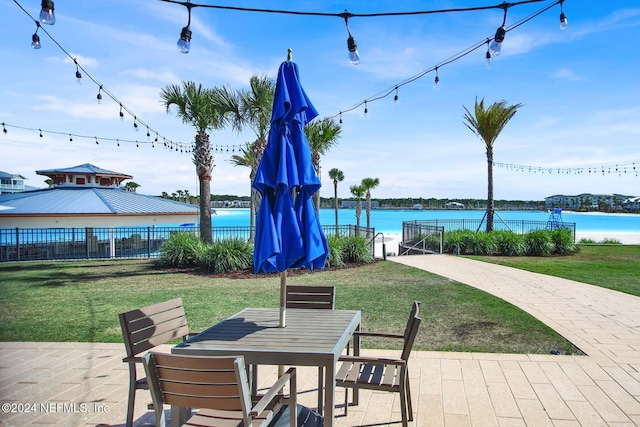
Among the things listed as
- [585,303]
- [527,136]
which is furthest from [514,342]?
[527,136]

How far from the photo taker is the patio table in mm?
2867

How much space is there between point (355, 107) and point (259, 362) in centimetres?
943

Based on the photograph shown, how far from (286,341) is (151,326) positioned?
115 centimetres

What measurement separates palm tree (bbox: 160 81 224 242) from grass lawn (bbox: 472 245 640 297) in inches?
380

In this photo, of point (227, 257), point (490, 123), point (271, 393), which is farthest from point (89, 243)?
point (271, 393)

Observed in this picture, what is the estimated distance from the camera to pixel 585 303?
27.0 feet

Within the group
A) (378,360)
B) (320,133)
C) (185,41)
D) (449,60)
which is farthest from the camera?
(320,133)

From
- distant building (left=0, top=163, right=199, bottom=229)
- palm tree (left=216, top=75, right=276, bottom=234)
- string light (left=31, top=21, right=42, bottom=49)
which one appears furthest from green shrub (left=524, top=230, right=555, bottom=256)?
string light (left=31, top=21, right=42, bottom=49)

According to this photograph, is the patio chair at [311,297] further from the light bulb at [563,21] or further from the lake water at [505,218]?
the lake water at [505,218]

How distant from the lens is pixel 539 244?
1748 centimetres

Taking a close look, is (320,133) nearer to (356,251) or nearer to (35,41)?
(356,251)

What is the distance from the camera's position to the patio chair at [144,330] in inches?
128

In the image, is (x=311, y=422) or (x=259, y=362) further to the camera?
(x=311, y=422)

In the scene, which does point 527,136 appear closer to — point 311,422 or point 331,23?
point 331,23
